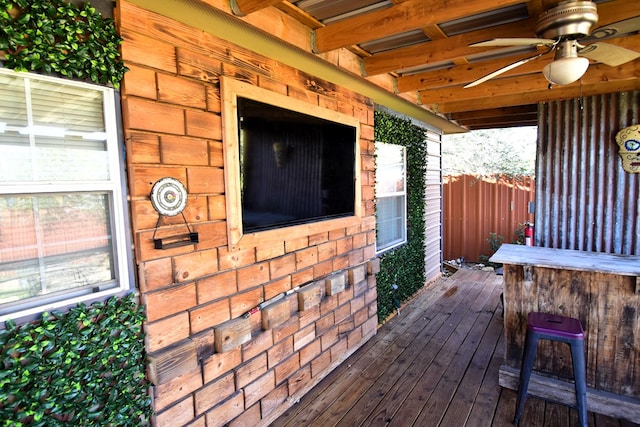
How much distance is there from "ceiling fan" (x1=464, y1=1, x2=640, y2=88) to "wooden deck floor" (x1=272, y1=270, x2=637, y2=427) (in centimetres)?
219

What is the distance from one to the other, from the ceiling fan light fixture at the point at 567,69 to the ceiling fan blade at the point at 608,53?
0.16 metres

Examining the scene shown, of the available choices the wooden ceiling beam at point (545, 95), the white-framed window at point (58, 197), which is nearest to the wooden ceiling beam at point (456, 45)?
the wooden ceiling beam at point (545, 95)

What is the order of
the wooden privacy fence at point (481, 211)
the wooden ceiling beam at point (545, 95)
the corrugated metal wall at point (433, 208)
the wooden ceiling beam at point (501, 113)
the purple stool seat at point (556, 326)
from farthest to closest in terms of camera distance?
the wooden privacy fence at point (481, 211) < the corrugated metal wall at point (433, 208) < the wooden ceiling beam at point (501, 113) < the wooden ceiling beam at point (545, 95) < the purple stool seat at point (556, 326)

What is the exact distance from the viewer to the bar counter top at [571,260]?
7.38 feet

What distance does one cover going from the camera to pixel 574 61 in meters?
1.85

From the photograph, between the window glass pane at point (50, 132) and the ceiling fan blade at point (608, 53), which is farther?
the ceiling fan blade at point (608, 53)

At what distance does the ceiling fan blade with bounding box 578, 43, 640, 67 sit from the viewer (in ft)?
6.24

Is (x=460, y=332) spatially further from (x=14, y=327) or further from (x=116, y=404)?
(x=14, y=327)

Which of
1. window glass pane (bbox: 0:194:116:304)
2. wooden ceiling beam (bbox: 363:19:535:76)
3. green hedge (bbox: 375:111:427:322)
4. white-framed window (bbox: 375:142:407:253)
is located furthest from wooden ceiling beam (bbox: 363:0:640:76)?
window glass pane (bbox: 0:194:116:304)

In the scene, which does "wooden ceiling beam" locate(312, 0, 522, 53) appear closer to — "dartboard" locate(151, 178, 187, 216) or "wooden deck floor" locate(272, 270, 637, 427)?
"dartboard" locate(151, 178, 187, 216)

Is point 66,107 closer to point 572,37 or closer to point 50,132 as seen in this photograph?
point 50,132

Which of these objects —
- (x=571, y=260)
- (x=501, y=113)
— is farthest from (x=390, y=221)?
(x=501, y=113)

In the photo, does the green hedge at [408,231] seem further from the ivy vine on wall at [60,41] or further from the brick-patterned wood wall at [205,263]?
the ivy vine on wall at [60,41]

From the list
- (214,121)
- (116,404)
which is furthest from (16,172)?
(116,404)
